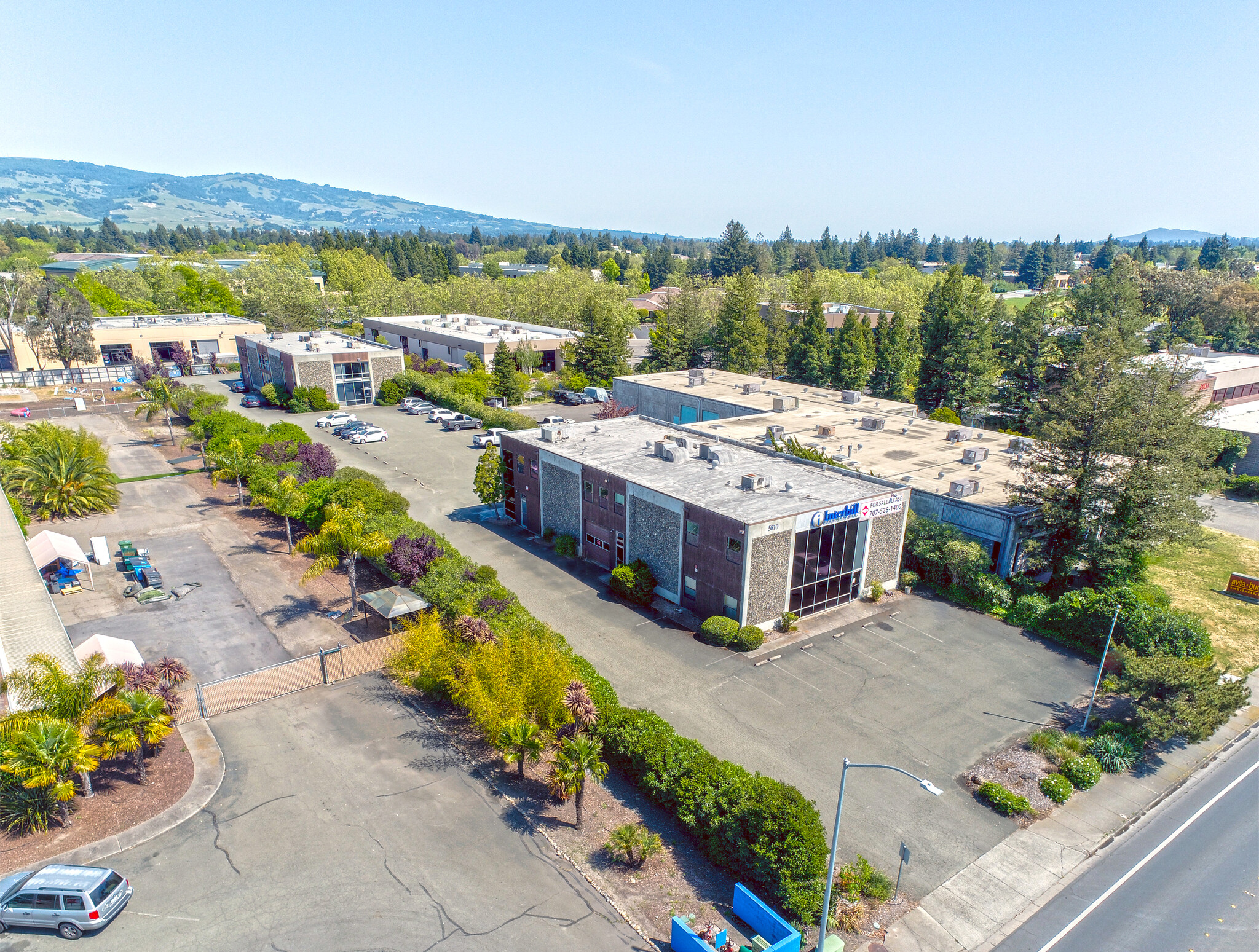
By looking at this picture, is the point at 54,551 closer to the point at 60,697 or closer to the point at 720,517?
the point at 60,697

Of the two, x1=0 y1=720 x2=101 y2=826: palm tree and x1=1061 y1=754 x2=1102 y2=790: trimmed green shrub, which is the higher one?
x1=0 y1=720 x2=101 y2=826: palm tree

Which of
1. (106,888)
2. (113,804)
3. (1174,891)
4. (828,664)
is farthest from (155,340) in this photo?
(1174,891)

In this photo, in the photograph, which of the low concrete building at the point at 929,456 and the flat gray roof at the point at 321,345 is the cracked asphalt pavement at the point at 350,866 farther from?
the flat gray roof at the point at 321,345

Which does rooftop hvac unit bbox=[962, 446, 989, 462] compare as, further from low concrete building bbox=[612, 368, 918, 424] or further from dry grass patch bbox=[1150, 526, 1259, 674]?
low concrete building bbox=[612, 368, 918, 424]

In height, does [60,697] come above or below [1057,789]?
above

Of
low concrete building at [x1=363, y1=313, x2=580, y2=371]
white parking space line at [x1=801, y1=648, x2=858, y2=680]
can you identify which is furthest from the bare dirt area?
low concrete building at [x1=363, y1=313, x2=580, y2=371]

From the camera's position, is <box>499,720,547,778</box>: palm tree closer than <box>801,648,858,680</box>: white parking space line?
Yes
